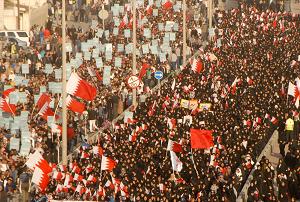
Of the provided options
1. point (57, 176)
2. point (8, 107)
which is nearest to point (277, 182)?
point (57, 176)

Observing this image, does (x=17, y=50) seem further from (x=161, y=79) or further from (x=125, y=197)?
(x=125, y=197)

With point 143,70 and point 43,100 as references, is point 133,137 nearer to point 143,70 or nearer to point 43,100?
point 43,100

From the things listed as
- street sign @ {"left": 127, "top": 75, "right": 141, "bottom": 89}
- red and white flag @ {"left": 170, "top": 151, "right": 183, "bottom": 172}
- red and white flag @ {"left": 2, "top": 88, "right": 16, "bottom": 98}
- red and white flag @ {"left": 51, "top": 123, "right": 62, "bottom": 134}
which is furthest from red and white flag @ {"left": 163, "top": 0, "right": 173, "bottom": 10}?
red and white flag @ {"left": 170, "top": 151, "right": 183, "bottom": 172}

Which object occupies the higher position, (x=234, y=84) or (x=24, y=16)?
(x=24, y=16)

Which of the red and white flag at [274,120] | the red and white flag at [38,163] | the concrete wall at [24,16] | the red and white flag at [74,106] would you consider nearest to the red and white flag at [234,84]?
the red and white flag at [274,120]

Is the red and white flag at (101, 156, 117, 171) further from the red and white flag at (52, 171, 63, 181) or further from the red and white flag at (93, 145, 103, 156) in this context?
the red and white flag at (93, 145, 103, 156)

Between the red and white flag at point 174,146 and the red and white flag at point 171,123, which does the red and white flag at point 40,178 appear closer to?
the red and white flag at point 174,146
